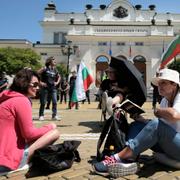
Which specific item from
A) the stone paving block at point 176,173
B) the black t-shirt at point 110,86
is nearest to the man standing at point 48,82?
the black t-shirt at point 110,86

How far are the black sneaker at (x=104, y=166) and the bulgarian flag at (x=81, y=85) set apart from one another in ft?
21.8

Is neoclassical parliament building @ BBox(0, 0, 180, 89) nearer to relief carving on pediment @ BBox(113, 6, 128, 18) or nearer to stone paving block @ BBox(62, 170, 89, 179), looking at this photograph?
relief carving on pediment @ BBox(113, 6, 128, 18)

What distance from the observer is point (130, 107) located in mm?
4137

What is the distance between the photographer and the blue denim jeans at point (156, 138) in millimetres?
3660

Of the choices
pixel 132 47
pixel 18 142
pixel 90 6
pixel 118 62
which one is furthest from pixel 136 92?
pixel 90 6

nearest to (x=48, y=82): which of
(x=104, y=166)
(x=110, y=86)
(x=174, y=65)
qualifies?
(x=110, y=86)

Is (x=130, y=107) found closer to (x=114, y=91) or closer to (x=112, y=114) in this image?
(x=112, y=114)

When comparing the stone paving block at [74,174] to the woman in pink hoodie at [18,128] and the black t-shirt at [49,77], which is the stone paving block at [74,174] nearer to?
the woman in pink hoodie at [18,128]

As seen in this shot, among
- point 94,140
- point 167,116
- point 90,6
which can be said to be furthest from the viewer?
point 90,6

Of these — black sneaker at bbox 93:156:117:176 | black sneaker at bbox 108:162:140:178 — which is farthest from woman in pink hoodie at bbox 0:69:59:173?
black sneaker at bbox 108:162:140:178

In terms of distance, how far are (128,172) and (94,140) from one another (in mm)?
2767

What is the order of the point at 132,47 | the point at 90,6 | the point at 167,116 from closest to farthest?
the point at 167,116 < the point at 132,47 < the point at 90,6

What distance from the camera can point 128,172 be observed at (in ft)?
12.5

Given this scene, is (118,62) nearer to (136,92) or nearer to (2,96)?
(136,92)
